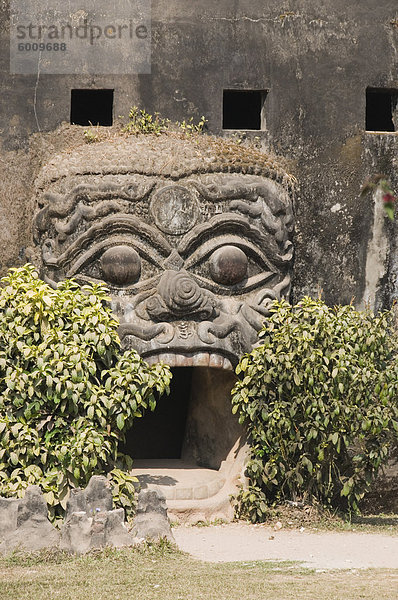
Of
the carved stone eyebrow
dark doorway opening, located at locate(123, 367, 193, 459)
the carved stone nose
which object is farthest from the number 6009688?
dark doorway opening, located at locate(123, 367, 193, 459)

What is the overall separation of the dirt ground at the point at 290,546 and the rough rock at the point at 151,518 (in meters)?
0.37

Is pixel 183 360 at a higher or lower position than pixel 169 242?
lower

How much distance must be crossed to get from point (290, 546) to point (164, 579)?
1.73m

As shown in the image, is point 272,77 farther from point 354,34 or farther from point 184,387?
point 184,387

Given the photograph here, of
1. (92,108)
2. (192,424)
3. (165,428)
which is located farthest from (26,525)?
(92,108)

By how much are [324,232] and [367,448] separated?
205cm

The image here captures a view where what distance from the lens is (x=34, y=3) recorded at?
10.2m

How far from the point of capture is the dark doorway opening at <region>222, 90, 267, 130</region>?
11656 mm

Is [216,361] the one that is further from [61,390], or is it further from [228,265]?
[61,390]

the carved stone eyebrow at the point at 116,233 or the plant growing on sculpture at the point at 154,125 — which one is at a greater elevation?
the plant growing on sculpture at the point at 154,125

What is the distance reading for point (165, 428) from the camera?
11.6 metres

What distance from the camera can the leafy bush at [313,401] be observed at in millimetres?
9578

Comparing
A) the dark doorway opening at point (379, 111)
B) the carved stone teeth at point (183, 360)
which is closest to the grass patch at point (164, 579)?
the carved stone teeth at point (183, 360)

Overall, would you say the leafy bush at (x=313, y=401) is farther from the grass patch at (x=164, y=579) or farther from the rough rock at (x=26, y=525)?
the rough rock at (x=26, y=525)
